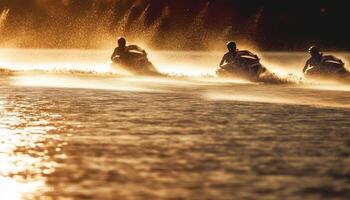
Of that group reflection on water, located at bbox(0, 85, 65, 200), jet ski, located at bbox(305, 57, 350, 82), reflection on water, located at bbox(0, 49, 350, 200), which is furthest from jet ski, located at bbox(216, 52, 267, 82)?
reflection on water, located at bbox(0, 85, 65, 200)

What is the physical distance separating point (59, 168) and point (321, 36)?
13936 cm

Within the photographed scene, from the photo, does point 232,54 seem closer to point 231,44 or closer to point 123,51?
point 231,44

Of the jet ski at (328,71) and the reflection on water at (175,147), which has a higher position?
the jet ski at (328,71)

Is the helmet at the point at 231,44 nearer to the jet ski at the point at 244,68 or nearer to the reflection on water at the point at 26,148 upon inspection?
the jet ski at the point at 244,68

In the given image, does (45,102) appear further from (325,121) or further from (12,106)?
(325,121)

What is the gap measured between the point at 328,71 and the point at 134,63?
33.5ft

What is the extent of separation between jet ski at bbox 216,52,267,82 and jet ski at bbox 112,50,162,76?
17.0 ft

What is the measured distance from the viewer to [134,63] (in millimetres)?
42281

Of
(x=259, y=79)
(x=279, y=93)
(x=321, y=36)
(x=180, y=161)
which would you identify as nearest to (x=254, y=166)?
(x=180, y=161)

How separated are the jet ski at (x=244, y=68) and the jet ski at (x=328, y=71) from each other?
2289mm

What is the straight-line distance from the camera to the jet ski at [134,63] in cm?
4184

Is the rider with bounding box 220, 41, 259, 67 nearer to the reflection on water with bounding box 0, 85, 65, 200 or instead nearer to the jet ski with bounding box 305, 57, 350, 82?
the jet ski with bounding box 305, 57, 350, 82

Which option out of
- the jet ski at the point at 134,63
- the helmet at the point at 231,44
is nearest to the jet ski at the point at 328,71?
the helmet at the point at 231,44

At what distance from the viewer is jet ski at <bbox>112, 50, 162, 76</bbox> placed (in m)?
41.8
